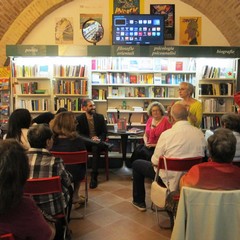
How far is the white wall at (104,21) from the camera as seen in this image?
7.07 m

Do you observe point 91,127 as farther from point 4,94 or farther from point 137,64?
point 4,94

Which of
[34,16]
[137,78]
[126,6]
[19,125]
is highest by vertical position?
[126,6]

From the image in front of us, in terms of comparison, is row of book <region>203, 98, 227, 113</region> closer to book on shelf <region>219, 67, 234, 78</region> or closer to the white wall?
book on shelf <region>219, 67, 234, 78</region>

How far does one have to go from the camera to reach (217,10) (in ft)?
22.3

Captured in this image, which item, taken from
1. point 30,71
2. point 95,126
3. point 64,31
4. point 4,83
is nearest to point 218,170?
point 95,126

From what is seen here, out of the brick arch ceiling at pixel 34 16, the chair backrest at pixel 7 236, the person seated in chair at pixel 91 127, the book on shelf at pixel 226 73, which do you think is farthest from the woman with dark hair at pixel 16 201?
the brick arch ceiling at pixel 34 16

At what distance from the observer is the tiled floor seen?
10.7ft

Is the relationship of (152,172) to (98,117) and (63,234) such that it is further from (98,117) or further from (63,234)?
(98,117)

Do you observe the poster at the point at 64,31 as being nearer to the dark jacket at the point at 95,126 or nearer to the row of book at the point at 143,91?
the row of book at the point at 143,91

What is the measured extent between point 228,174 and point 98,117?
3.75 m

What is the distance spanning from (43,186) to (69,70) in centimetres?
462

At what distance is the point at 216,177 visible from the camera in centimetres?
210

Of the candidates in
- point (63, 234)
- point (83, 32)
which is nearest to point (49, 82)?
point (83, 32)

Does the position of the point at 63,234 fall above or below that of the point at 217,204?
below
